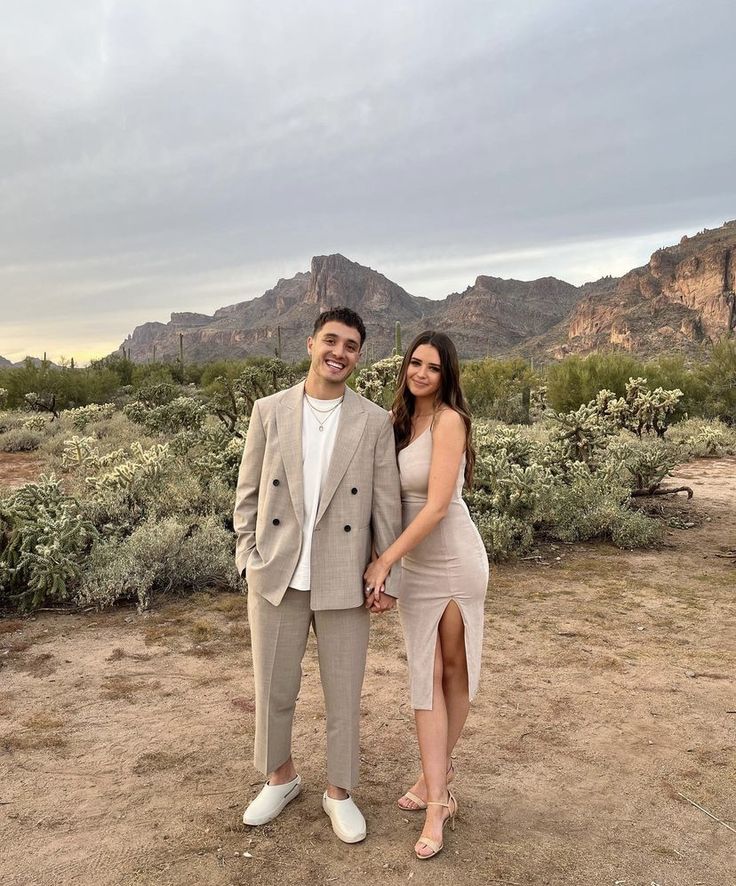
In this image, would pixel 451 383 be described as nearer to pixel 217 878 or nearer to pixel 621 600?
pixel 217 878

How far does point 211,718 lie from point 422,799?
126 cm

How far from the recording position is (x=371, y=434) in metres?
2.38

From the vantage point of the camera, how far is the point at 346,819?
2.42 metres

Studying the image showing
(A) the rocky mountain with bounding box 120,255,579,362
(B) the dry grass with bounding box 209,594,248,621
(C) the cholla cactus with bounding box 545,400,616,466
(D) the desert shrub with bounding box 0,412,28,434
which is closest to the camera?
(B) the dry grass with bounding box 209,594,248,621

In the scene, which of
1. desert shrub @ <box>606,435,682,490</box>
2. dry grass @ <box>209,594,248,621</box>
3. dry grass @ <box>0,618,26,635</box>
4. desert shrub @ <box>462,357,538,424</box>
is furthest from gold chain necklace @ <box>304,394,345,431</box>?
desert shrub @ <box>462,357,538,424</box>

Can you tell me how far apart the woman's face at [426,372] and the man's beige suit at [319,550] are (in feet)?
0.61

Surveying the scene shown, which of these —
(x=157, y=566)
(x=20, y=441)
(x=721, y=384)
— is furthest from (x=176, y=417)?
(x=721, y=384)

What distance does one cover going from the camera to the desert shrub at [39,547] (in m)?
4.92

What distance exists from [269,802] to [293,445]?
4.46ft

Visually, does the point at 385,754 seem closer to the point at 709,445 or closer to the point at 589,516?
the point at 589,516

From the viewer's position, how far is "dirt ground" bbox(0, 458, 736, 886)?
2.29 meters

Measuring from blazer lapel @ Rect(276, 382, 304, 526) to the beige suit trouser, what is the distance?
0.34 m

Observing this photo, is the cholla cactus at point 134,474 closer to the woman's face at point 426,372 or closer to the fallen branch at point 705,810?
the woman's face at point 426,372

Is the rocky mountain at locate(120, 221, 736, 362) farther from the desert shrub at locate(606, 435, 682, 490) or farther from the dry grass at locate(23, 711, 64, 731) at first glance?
the dry grass at locate(23, 711, 64, 731)
